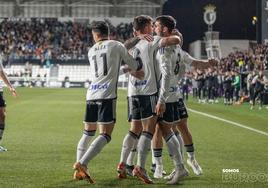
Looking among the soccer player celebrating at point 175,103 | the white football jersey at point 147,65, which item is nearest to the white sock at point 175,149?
the soccer player celebrating at point 175,103

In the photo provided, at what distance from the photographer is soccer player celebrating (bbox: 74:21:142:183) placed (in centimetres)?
954

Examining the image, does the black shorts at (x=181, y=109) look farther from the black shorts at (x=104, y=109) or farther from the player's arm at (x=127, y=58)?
the black shorts at (x=104, y=109)

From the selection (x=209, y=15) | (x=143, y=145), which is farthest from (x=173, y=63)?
(x=209, y=15)

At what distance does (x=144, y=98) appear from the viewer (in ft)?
32.2

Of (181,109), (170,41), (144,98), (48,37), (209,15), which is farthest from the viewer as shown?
(48,37)

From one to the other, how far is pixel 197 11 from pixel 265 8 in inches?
1290

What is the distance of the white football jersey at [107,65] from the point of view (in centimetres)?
959

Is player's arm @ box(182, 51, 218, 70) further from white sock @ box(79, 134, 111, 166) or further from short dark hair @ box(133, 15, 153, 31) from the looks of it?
white sock @ box(79, 134, 111, 166)

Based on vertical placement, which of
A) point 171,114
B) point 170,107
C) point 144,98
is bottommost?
point 171,114

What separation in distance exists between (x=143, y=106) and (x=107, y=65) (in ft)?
2.83

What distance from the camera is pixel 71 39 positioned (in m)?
70.9

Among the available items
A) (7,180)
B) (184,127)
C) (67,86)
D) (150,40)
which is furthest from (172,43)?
(67,86)

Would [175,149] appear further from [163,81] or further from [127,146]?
[163,81]

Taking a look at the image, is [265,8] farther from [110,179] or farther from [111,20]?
[111,20]
